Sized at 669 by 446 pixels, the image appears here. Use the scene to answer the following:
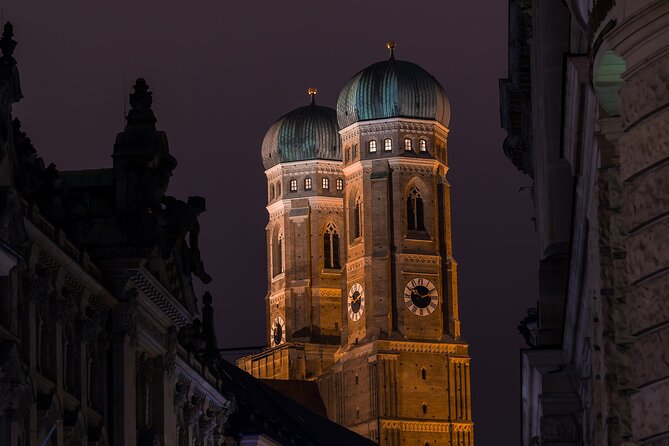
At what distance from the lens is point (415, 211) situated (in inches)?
7736

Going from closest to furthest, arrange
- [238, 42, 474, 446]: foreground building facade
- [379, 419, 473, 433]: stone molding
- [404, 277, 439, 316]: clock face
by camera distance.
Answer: [379, 419, 473, 433]: stone molding, [238, 42, 474, 446]: foreground building facade, [404, 277, 439, 316]: clock face

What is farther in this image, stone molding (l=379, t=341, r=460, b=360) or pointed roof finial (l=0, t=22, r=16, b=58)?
stone molding (l=379, t=341, r=460, b=360)

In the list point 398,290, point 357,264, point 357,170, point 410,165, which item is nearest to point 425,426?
point 398,290

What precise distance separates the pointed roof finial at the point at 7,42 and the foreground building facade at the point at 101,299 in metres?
0.03

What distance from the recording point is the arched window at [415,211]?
7707 inches

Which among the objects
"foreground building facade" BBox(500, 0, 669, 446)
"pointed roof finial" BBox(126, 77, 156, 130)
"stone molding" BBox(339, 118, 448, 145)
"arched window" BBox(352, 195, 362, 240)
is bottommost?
"foreground building facade" BBox(500, 0, 669, 446)

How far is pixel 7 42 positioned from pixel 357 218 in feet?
501

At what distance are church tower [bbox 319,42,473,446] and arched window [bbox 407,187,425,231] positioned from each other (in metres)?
0.08

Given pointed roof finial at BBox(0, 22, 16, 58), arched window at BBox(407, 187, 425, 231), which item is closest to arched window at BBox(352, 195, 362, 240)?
arched window at BBox(407, 187, 425, 231)

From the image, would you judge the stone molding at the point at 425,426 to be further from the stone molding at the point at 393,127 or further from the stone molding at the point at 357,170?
the stone molding at the point at 393,127

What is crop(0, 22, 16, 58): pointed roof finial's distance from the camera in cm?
4462

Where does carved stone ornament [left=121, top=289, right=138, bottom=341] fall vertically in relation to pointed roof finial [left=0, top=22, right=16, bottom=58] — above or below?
below

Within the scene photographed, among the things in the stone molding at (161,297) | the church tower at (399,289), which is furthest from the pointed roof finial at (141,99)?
the church tower at (399,289)

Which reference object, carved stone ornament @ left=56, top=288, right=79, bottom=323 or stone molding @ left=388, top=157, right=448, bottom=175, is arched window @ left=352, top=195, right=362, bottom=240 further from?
carved stone ornament @ left=56, top=288, right=79, bottom=323
